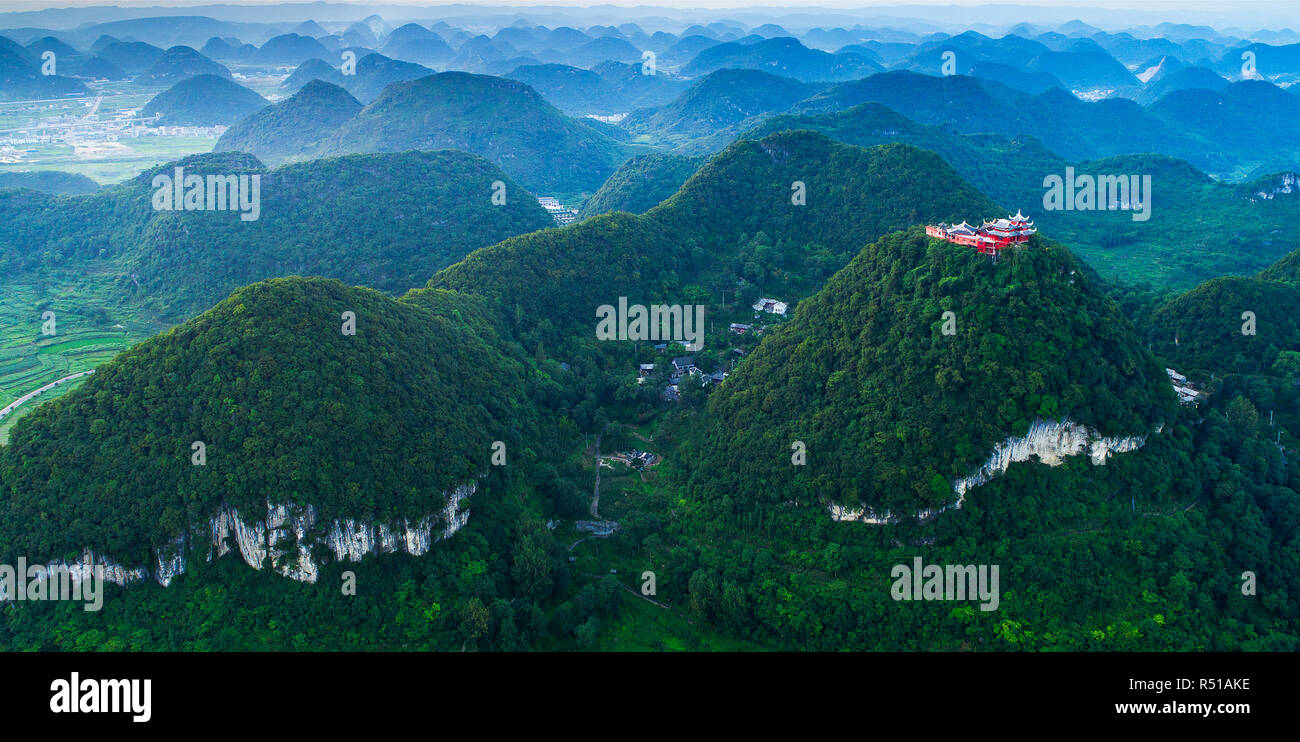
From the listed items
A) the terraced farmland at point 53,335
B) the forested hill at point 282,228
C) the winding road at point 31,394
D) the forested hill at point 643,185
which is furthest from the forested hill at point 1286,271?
the terraced farmland at point 53,335

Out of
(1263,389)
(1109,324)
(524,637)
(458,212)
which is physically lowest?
(524,637)

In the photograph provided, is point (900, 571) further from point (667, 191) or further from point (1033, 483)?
point (667, 191)

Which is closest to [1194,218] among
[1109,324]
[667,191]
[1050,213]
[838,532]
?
[1050,213]

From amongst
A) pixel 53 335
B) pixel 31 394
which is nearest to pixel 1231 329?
pixel 31 394

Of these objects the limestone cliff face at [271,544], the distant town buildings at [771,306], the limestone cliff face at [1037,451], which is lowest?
the limestone cliff face at [271,544]

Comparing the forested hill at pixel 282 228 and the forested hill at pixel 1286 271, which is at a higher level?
the forested hill at pixel 282 228

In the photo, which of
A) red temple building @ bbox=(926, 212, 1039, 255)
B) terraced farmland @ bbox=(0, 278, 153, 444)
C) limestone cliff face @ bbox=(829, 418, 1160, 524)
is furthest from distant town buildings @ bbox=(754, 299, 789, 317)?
terraced farmland @ bbox=(0, 278, 153, 444)

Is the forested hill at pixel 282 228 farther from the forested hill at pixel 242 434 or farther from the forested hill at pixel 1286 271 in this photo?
the forested hill at pixel 1286 271
